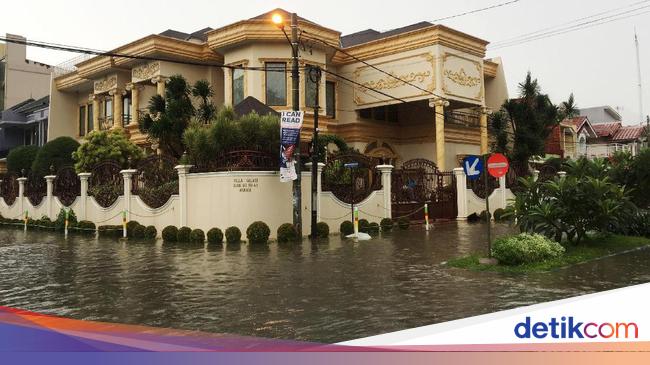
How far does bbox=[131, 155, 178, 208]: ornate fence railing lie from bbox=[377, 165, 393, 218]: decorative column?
25.2 feet

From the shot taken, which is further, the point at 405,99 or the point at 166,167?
the point at 405,99

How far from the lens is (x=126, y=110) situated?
32.5m

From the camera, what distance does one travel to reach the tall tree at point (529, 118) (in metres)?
30.2

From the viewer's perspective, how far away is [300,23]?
2520 cm

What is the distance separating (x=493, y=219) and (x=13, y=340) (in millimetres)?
21666

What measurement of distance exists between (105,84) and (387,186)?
2042 centimetres

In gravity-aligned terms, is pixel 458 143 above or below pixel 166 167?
above

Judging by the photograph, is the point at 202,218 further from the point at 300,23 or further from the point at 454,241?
the point at 300,23

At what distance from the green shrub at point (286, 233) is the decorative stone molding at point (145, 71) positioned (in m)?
15.5

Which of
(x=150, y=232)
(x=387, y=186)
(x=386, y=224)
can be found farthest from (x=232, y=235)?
(x=387, y=186)

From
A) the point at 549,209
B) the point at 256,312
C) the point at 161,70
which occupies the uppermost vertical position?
the point at 161,70

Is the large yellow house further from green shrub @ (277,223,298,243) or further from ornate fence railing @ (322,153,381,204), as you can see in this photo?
green shrub @ (277,223,298,243)

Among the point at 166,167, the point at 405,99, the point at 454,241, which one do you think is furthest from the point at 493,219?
the point at 166,167

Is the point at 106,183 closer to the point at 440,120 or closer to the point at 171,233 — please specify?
the point at 171,233
